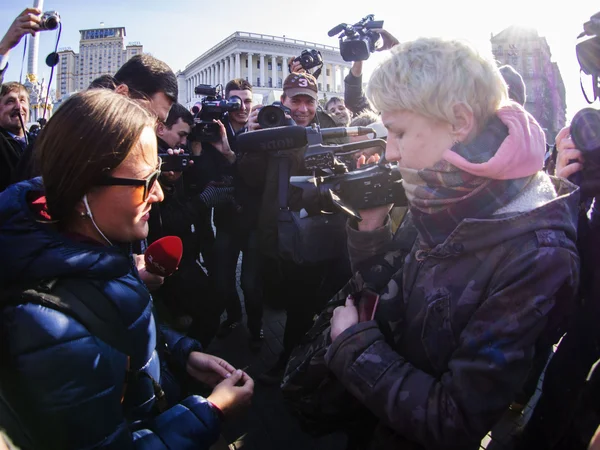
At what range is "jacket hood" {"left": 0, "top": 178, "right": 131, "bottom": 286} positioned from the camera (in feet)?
3.28

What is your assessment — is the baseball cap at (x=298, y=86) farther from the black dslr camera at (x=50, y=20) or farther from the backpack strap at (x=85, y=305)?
the backpack strap at (x=85, y=305)

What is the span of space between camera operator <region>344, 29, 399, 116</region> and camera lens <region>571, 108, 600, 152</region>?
A: 226 cm

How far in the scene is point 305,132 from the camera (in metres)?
2.20

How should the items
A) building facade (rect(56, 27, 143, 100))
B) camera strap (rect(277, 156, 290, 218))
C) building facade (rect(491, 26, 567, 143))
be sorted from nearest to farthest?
camera strap (rect(277, 156, 290, 218)) → building facade (rect(491, 26, 567, 143)) → building facade (rect(56, 27, 143, 100))

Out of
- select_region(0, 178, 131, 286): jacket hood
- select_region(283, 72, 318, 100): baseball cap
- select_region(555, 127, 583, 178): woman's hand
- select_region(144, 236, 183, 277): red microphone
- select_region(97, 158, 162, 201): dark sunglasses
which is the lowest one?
select_region(144, 236, 183, 277): red microphone

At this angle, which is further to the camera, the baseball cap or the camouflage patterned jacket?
the baseball cap

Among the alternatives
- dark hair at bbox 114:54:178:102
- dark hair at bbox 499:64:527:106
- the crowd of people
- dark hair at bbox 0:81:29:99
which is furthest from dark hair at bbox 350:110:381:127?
dark hair at bbox 0:81:29:99

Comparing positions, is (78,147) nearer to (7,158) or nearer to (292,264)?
(292,264)

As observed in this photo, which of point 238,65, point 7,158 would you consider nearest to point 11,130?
point 7,158

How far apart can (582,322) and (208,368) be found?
5.55 ft

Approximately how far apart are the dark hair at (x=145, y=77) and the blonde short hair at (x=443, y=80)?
69.7 inches

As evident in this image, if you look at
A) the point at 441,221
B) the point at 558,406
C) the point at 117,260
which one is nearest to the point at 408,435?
the point at 441,221

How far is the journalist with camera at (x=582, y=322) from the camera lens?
65.3 inches

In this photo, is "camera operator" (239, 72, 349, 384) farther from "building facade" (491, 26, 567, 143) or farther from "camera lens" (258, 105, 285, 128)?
"building facade" (491, 26, 567, 143)
